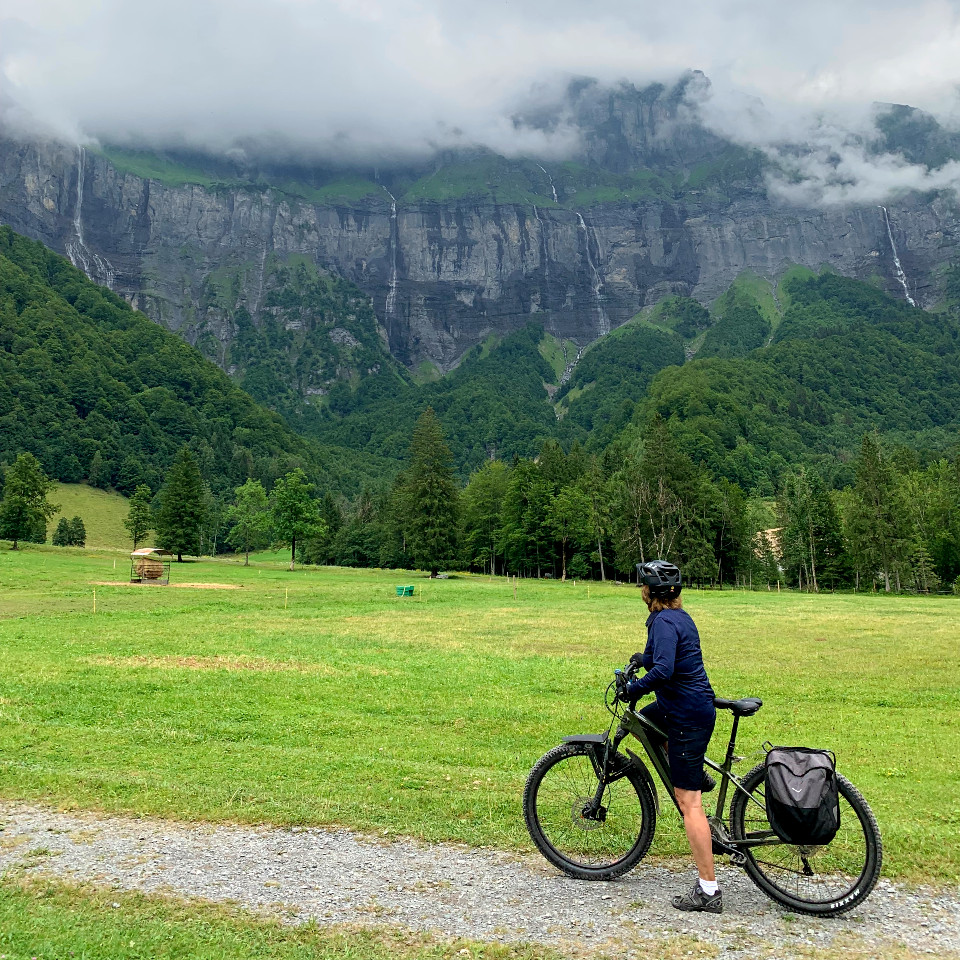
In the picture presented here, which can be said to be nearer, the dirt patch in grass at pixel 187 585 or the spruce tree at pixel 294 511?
the dirt patch in grass at pixel 187 585

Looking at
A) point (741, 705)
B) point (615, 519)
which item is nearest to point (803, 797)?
point (741, 705)

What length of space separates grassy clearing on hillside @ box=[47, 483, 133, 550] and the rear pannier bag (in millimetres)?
135304

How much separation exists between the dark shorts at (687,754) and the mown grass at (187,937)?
4.73 feet

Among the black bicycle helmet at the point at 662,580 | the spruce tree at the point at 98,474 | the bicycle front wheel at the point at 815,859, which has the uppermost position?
the spruce tree at the point at 98,474

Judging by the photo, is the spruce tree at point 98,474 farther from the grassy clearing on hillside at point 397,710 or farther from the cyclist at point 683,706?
the cyclist at point 683,706

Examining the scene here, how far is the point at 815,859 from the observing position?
723cm

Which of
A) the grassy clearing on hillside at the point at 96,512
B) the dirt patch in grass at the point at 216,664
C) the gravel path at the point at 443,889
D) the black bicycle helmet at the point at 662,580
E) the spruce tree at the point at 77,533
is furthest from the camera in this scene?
the grassy clearing on hillside at the point at 96,512

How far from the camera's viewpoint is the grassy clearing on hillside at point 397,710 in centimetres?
970

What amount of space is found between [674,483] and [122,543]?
10556cm

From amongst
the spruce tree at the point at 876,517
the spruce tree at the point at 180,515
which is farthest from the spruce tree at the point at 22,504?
the spruce tree at the point at 876,517

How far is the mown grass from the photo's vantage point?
5.78 m

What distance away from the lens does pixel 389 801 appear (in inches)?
383

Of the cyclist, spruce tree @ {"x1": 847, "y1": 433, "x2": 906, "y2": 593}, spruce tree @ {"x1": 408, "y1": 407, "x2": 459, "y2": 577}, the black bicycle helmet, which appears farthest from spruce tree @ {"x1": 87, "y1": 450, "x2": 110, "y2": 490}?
the cyclist

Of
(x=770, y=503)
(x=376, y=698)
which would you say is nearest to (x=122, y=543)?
(x=770, y=503)
